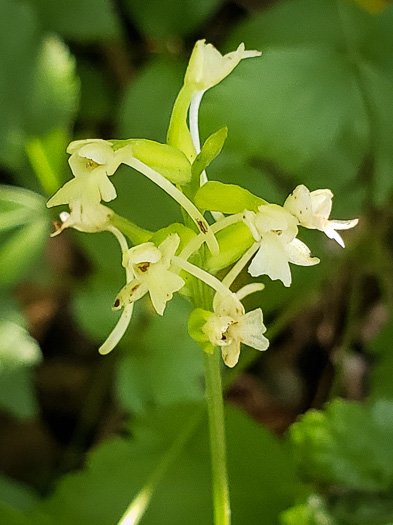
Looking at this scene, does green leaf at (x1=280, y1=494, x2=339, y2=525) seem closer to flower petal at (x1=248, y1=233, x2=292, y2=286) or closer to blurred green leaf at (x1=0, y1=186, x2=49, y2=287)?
flower petal at (x1=248, y1=233, x2=292, y2=286)

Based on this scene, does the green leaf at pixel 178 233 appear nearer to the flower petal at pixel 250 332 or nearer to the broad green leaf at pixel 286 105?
the flower petal at pixel 250 332

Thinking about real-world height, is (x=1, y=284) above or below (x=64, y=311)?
below

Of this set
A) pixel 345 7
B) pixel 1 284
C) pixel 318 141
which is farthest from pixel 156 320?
pixel 345 7

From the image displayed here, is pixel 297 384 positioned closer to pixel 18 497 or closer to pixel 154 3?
pixel 18 497

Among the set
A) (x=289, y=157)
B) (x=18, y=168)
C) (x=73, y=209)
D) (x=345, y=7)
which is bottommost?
(x=73, y=209)

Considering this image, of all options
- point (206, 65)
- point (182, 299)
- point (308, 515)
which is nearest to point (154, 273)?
point (206, 65)

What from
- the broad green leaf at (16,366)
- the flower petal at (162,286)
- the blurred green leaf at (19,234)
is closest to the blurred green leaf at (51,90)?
the blurred green leaf at (19,234)
